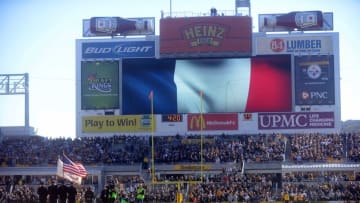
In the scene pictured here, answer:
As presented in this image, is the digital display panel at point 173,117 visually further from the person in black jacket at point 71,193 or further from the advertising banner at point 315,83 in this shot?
the person in black jacket at point 71,193

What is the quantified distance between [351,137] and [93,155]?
17367 mm

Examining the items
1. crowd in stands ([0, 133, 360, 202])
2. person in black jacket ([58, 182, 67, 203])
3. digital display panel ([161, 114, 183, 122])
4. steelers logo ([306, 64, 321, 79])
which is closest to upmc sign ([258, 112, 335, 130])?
crowd in stands ([0, 133, 360, 202])

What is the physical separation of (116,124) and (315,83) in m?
13.9

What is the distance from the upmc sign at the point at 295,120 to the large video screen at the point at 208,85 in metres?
0.50

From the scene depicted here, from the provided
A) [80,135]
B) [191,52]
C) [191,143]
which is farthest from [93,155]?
[191,52]

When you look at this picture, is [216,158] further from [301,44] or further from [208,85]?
[301,44]

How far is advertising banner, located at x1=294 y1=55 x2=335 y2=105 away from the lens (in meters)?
49.0

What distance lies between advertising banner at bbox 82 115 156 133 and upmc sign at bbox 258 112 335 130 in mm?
7935

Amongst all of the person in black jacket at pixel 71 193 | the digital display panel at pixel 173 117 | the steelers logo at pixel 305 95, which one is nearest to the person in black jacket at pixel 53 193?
the person in black jacket at pixel 71 193

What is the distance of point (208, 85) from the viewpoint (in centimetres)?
4931

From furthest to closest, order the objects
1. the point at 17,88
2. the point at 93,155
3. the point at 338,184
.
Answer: the point at 17,88
the point at 93,155
the point at 338,184

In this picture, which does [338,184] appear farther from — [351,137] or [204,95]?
[204,95]

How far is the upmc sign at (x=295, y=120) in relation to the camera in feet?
161

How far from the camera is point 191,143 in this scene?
4875 cm
